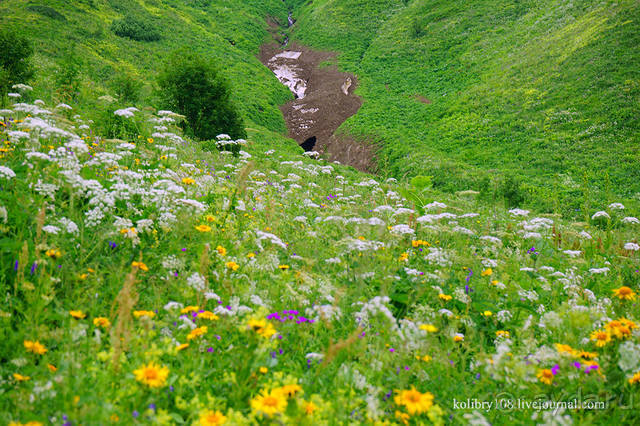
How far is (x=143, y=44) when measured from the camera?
32.1 m

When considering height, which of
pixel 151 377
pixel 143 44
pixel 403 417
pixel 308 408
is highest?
pixel 143 44

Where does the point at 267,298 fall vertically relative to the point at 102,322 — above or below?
below

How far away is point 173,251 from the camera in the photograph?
12.4 ft

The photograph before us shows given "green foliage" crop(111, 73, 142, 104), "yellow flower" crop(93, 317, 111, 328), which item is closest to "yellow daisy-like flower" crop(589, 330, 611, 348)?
"yellow flower" crop(93, 317, 111, 328)

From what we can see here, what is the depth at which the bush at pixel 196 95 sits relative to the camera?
15.7 meters

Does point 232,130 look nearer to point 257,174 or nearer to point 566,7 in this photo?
point 257,174

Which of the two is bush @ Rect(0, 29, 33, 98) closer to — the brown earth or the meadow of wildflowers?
the meadow of wildflowers

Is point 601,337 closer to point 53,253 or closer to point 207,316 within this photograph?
point 207,316

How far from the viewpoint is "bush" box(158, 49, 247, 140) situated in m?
15.7

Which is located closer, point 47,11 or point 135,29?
point 47,11

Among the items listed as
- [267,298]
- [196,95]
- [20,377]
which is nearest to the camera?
[20,377]

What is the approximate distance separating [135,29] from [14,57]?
2617 centimetres

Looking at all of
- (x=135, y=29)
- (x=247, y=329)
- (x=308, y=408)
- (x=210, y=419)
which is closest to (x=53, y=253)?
(x=247, y=329)

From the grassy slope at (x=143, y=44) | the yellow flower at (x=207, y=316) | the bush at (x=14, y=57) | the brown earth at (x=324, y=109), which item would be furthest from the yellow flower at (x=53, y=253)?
the brown earth at (x=324, y=109)
